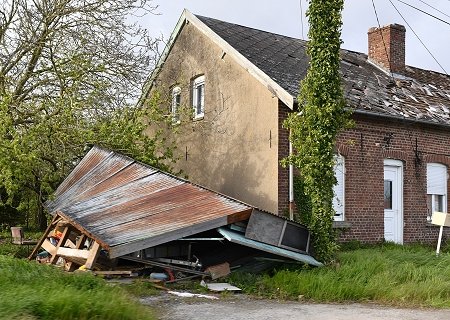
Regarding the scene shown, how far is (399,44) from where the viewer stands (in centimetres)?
2011

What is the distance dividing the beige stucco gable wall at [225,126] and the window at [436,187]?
5.72 meters

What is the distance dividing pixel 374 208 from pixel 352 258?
14.2ft

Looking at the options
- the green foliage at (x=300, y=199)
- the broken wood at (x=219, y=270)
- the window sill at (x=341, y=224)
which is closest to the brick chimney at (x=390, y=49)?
the window sill at (x=341, y=224)

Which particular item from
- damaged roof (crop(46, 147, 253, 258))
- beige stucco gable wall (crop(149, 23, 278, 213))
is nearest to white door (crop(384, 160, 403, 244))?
beige stucco gable wall (crop(149, 23, 278, 213))

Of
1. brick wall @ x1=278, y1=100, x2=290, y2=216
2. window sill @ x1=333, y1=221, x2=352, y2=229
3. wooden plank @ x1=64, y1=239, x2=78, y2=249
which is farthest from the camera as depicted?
window sill @ x1=333, y1=221, x2=352, y2=229

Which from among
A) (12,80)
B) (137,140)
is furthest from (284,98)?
(12,80)

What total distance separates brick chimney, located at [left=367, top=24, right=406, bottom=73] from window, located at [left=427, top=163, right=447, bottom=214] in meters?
4.03

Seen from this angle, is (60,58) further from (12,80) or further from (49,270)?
(49,270)

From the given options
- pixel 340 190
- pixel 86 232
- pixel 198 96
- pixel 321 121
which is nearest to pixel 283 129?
pixel 340 190

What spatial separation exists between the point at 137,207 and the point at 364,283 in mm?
4433

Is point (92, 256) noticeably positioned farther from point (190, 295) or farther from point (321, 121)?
point (321, 121)

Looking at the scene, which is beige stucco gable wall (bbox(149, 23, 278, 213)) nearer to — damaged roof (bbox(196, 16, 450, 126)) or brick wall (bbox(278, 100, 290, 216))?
brick wall (bbox(278, 100, 290, 216))

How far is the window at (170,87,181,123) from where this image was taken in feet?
52.6

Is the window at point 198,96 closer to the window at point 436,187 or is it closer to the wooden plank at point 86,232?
the window at point 436,187
